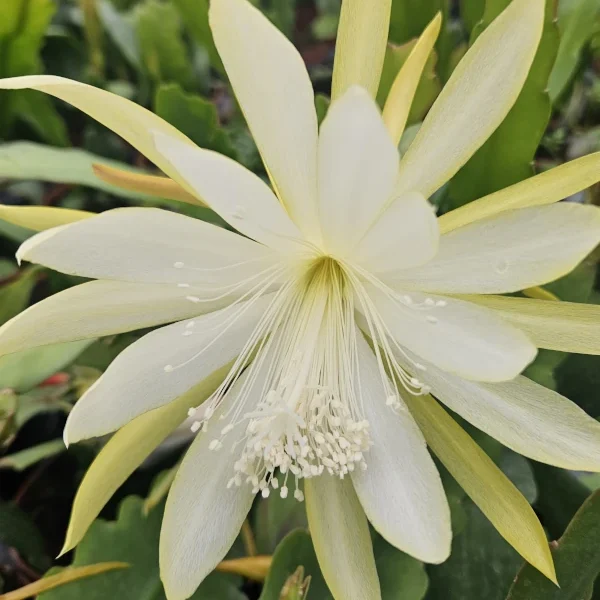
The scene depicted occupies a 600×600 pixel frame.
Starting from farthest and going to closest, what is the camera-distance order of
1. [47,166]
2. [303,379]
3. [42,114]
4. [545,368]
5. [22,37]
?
1. [42,114]
2. [22,37]
3. [47,166]
4. [545,368]
5. [303,379]

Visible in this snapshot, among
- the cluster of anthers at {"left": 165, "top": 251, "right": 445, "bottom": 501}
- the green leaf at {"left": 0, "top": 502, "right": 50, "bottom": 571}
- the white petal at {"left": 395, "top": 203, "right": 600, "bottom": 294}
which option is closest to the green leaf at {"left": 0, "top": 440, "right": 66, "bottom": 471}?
the green leaf at {"left": 0, "top": 502, "right": 50, "bottom": 571}

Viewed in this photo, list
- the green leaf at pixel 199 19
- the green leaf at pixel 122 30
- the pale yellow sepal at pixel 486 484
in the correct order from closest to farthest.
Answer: the pale yellow sepal at pixel 486 484 < the green leaf at pixel 199 19 < the green leaf at pixel 122 30

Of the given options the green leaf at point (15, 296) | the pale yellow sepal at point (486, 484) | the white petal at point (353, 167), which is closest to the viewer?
the white petal at point (353, 167)

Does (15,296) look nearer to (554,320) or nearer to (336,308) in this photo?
(336,308)

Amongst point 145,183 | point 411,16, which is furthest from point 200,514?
point 411,16

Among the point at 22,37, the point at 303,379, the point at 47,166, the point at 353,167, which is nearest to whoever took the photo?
the point at 353,167

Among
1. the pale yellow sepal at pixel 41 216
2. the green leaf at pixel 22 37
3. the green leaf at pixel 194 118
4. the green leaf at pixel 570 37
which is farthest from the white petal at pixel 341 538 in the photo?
the green leaf at pixel 22 37

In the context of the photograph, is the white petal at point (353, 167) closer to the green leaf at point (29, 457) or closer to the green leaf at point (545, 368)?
the green leaf at point (545, 368)

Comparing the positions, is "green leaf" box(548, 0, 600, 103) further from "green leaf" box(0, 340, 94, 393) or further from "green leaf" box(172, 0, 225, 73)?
"green leaf" box(0, 340, 94, 393)
